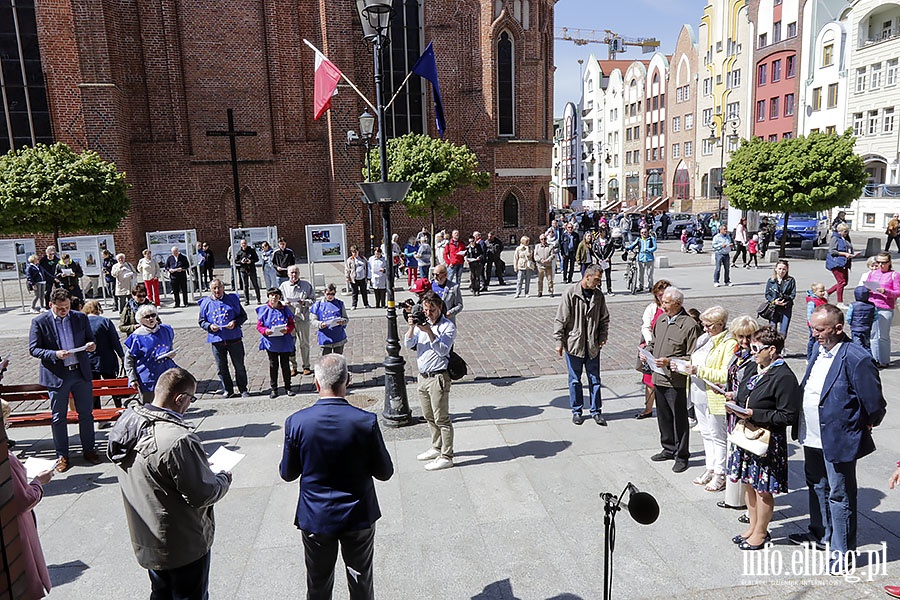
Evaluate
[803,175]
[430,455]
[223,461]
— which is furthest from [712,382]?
[803,175]

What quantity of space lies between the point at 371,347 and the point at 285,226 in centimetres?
1974

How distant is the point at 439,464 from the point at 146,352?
363 centimetres

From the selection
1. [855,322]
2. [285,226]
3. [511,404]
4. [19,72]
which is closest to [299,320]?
[511,404]

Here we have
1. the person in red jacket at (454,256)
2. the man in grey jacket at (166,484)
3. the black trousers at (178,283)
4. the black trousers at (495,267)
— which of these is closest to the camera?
the man in grey jacket at (166,484)

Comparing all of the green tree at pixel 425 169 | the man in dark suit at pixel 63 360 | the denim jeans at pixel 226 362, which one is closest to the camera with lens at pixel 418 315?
the man in dark suit at pixel 63 360

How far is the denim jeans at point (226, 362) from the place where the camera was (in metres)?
8.86

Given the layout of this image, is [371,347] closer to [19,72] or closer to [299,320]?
[299,320]

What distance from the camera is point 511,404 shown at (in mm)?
8266

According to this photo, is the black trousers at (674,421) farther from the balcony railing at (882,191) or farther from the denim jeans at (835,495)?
the balcony railing at (882,191)

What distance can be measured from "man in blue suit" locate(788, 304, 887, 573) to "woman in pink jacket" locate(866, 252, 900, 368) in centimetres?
576

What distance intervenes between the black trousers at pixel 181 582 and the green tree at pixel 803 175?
80.4 ft

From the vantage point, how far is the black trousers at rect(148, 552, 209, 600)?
3.48 metres

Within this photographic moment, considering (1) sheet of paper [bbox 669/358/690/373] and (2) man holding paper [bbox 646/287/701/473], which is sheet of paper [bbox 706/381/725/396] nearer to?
(1) sheet of paper [bbox 669/358/690/373]

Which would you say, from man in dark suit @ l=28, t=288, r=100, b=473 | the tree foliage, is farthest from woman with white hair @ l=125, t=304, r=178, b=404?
the tree foliage
